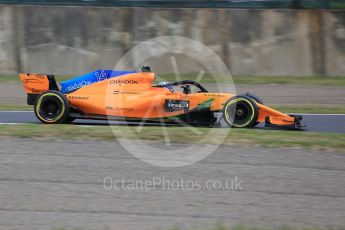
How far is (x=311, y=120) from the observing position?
13.3 m

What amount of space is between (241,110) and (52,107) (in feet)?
11.2

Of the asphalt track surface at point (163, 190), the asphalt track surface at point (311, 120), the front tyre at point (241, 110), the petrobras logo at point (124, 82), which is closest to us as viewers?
the asphalt track surface at point (163, 190)

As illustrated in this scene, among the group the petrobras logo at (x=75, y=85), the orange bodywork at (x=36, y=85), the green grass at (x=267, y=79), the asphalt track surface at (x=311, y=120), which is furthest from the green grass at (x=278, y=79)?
the orange bodywork at (x=36, y=85)

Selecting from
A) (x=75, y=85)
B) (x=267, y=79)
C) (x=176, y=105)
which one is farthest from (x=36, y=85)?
(x=267, y=79)

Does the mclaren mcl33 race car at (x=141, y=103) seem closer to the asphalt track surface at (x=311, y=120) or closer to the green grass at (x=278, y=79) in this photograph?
the asphalt track surface at (x=311, y=120)

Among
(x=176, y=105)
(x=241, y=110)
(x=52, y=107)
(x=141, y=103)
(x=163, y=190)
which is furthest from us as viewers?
(x=52, y=107)

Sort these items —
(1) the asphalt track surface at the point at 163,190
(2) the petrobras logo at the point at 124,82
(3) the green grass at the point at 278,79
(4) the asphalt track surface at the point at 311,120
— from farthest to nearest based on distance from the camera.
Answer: (3) the green grass at the point at 278,79
(4) the asphalt track surface at the point at 311,120
(2) the petrobras logo at the point at 124,82
(1) the asphalt track surface at the point at 163,190

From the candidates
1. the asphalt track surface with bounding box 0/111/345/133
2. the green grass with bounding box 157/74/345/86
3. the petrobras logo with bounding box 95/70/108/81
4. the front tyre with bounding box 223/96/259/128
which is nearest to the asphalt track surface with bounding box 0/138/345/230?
the front tyre with bounding box 223/96/259/128

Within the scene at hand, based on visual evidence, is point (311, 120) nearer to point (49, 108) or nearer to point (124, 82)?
point (124, 82)

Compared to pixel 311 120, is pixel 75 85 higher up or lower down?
higher up

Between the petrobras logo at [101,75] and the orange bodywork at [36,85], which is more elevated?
the petrobras logo at [101,75]

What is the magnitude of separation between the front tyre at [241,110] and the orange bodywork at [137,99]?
0.40 feet

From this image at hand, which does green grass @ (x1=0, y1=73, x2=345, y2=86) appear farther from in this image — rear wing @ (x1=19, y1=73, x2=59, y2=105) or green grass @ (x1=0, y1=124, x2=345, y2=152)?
green grass @ (x1=0, y1=124, x2=345, y2=152)

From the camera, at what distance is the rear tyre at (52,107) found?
1186cm
